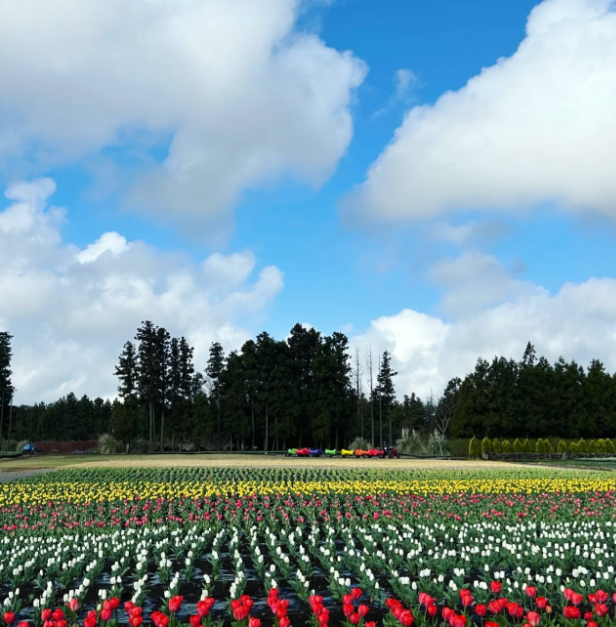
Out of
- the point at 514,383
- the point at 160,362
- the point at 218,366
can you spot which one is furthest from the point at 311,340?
the point at 514,383

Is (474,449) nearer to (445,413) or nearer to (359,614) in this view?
(445,413)

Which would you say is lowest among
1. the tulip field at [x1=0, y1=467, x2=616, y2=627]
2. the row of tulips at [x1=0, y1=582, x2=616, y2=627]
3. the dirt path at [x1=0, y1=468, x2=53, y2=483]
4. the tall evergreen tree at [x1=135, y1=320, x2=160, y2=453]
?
the dirt path at [x1=0, y1=468, x2=53, y2=483]

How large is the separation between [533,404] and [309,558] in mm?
57708

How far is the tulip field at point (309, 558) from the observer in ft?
17.9

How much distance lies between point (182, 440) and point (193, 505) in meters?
63.9

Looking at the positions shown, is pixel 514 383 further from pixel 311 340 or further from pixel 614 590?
pixel 614 590

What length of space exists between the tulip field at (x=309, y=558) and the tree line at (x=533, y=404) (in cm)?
4345

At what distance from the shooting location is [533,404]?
201 feet

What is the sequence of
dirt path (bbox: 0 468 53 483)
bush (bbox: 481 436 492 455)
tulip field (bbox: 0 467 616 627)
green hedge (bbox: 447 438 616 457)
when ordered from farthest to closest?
green hedge (bbox: 447 438 616 457) < bush (bbox: 481 436 492 455) < dirt path (bbox: 0 468 53 483) < tulip field (bbox: 0 467 616 627)

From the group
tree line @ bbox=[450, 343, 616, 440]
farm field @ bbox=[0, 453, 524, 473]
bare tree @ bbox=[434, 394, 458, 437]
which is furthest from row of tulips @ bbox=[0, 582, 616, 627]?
bare tree @ bbox=[434, 394, 458, 437]

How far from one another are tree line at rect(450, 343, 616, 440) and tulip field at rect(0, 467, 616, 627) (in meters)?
43.5

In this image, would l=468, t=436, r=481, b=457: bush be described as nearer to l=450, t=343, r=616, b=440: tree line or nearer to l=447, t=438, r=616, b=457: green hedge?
l=447, t=438, r=616, b=457: green hedge

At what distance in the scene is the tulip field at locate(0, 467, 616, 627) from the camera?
215 inches

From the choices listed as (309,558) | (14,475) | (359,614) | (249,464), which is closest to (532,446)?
(249,464)
